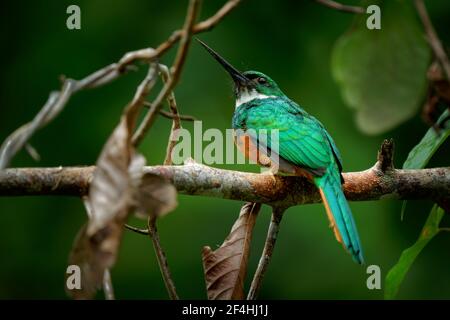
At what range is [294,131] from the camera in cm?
278

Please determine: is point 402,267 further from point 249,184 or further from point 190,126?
point 190,126

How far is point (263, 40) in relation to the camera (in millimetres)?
5055

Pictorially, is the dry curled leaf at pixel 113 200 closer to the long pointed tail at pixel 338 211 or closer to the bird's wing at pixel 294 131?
the long pointed tail at pixel 338 211

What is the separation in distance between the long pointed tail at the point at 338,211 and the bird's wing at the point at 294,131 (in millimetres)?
115

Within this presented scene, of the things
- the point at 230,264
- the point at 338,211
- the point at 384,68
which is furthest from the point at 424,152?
the point at 384,68

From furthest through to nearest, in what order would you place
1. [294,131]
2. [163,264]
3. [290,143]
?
[294,131] < [290,143] < [163,264]

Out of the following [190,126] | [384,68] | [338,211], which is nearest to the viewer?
[384,68]

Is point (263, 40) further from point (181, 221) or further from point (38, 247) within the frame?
point (38, 247)

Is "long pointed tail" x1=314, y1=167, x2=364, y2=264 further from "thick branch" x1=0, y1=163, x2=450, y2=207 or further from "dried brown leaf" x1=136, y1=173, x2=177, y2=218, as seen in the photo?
"dried brown leaf" x1=136, y1=173, x2=177, y2=218

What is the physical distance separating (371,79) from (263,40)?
163 inches

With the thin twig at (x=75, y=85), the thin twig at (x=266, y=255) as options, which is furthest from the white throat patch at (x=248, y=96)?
the thin twig at (x=75, y=85)

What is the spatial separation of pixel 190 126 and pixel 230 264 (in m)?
2.16

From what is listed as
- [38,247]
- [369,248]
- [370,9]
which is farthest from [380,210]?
[370,9]

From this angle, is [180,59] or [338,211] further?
[338,211]
